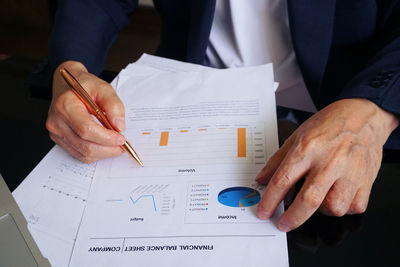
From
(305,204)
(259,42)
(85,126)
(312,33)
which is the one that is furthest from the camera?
(259,42)

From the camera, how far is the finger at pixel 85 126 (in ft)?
1.91

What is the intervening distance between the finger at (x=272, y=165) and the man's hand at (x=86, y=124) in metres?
0.24

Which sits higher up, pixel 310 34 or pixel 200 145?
pixel 310 34

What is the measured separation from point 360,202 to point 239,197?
0.17 metres

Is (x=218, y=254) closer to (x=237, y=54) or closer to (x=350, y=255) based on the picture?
(x=350, y=255)

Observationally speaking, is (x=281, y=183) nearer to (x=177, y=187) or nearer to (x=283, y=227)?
(x=283, y=227)

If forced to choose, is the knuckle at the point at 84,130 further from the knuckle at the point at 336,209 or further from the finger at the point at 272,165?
the knuckle at the point at 336,209

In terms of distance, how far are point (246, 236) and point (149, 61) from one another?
0.55 metres

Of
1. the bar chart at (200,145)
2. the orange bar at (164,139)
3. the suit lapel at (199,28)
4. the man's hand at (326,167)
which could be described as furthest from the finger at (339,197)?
the suit lapel at (199,28)

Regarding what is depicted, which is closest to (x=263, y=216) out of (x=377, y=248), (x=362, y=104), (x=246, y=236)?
(x=246, y=236)

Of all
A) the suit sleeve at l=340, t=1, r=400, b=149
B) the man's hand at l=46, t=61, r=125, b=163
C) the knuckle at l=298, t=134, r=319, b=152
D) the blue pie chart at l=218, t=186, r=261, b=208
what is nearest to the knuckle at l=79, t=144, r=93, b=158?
the man's hand at l=46, t=61, r=125, b=163

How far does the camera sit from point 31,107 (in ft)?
2.64

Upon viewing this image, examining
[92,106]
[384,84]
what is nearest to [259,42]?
[384,84]

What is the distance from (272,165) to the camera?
1.71 ft
